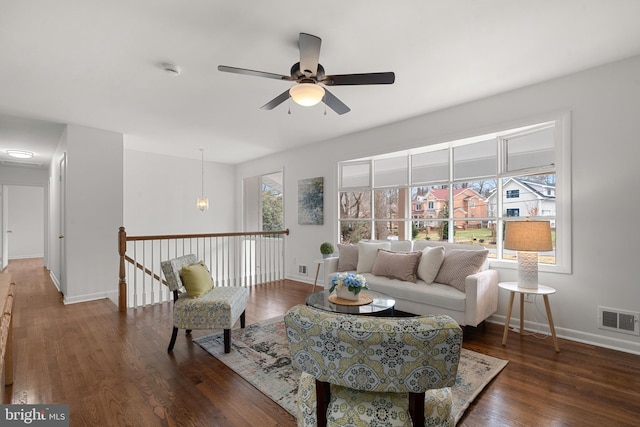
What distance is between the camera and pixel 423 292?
3.10 meters

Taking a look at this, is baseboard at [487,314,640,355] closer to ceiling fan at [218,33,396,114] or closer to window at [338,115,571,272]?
window at [338,115,571,272]

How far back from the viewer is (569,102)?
9.62ft

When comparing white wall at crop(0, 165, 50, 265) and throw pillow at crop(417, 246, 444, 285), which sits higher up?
white wall at crop(0, 165, 50, 265)

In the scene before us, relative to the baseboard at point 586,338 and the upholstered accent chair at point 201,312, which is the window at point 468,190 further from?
the upholstered accent chair at point 201,312

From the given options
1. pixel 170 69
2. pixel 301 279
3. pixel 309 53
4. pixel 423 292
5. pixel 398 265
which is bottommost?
pixel 301 279

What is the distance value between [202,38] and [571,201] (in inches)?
146

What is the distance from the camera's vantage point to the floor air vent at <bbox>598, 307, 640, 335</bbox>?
2.61 metres

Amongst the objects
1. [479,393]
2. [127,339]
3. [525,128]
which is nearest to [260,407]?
[479,393]

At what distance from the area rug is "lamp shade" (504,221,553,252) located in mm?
1043

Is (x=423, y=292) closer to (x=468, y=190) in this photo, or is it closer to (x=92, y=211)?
(x=468, y=190)

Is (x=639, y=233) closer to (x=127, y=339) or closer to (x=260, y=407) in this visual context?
(x=260, y=407)

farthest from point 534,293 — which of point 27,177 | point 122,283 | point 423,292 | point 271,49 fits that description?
point 27,177

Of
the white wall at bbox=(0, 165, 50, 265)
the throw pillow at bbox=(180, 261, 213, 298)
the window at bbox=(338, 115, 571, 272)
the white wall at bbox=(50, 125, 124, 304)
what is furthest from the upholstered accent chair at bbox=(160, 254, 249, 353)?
the white wall at bbox=(0, 165, 50, 265)

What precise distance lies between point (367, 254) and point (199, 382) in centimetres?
247
